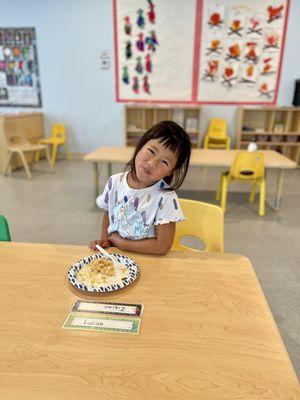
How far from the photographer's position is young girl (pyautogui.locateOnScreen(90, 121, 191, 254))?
945 millimetres

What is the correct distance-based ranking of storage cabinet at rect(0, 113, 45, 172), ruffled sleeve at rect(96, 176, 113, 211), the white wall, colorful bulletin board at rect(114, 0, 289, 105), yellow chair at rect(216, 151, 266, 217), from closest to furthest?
ruffled sleeve at rect(96, 176, 113, 211)
yellow chair at rect(216, 151, 266, 217)
storage cabinet at rect(0, 113, 45, 172)
colorful bulletin board at rect(114, 0, 289, 105)
the white wall

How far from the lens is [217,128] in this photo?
16.8 ft

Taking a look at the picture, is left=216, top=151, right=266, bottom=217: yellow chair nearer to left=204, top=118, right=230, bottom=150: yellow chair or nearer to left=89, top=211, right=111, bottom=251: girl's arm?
left=89, top=211, right=111, bottom=251: girl's arm

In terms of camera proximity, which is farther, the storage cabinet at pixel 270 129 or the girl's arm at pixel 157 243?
the storage cabinet at pixel 270 129

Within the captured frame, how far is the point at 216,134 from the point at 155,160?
4410 millimetres

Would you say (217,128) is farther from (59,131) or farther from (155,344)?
(155,344)

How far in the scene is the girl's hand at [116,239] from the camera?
1032 millimetres

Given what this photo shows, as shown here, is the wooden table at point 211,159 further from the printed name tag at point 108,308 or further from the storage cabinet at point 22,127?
the printed name tag at point 108,308

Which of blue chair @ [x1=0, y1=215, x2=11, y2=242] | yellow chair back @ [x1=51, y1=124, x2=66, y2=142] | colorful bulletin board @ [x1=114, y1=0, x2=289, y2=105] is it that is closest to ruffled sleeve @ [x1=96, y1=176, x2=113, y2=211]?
blue chair @ [x1=0, y1=215, x2=11, y2=242]

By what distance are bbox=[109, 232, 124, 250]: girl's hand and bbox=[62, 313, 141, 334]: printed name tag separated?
354mm

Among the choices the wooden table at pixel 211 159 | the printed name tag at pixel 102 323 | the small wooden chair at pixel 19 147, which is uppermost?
the printed name tag at pixel 102 323

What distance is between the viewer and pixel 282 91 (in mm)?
4965

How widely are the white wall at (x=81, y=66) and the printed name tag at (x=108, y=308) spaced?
4858mm

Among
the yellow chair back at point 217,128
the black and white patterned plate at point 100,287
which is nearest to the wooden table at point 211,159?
the yellow chair back at point 217,128
